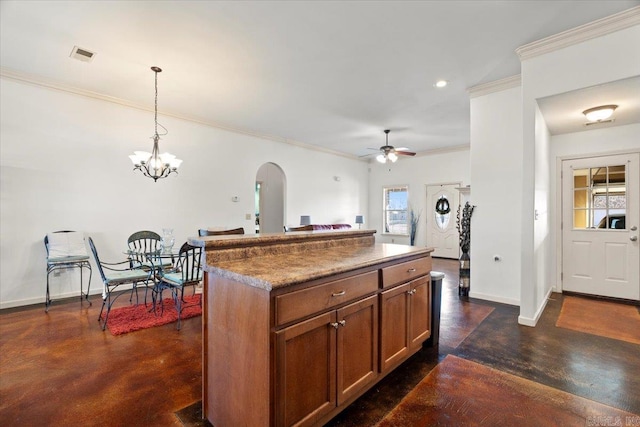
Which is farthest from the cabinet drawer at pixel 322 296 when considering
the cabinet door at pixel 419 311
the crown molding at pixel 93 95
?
the crown molding at pixel 93 95

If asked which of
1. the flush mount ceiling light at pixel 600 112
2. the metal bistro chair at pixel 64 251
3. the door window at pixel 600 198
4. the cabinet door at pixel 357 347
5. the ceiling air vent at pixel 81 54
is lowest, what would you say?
the cabinet door at pixel 357 347

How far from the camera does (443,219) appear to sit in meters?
8.04

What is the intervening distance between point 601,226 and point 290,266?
4920 millimetres

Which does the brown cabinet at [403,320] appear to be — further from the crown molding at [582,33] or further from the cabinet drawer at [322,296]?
the crown molding at [582,33]

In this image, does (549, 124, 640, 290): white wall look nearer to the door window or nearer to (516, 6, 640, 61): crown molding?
the door window

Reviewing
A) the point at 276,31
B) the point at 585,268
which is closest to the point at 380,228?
the point at 585,268

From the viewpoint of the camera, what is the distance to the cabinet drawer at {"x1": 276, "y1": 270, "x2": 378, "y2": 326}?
1365mm

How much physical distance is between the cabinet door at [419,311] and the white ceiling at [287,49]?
243 centimetres

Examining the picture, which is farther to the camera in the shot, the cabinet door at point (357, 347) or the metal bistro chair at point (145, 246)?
the metal bistro chair at point (145, 246)

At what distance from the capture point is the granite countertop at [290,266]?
1.37m

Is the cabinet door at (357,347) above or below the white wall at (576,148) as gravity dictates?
below

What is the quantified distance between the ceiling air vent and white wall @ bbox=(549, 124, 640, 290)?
637 cm

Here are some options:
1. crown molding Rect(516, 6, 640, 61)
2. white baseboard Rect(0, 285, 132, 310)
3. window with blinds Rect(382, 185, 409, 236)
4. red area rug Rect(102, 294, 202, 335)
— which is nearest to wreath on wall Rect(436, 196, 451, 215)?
window with blinds Rect(382, 185, 409, 236)

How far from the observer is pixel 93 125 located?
435 centimetres
